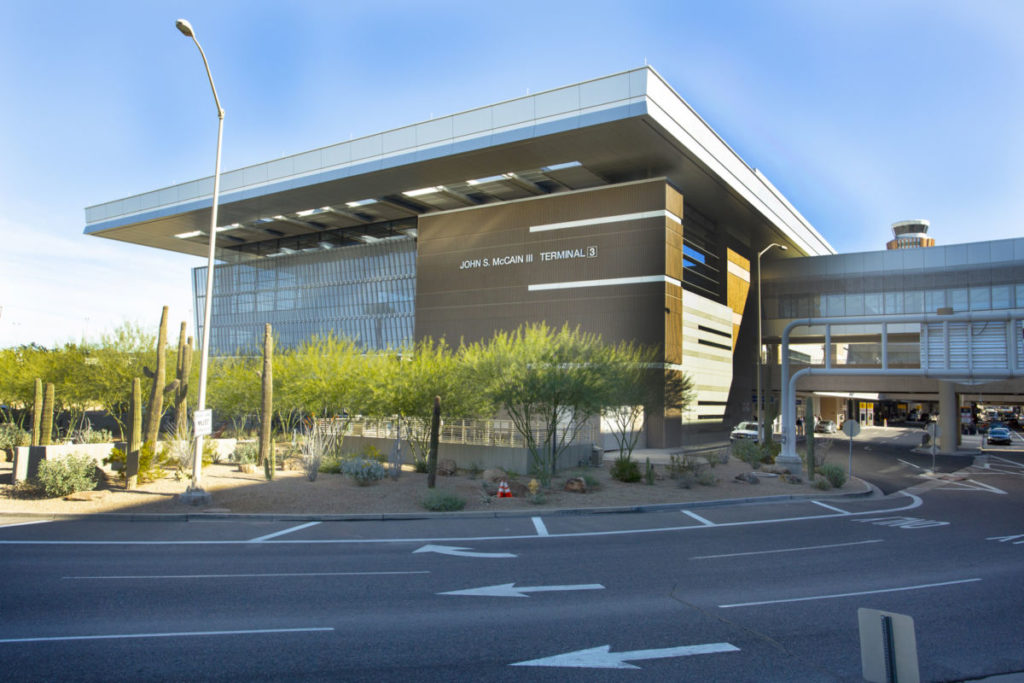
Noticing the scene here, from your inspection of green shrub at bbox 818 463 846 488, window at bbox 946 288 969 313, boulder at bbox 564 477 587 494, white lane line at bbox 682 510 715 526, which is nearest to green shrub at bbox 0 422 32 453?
boulder at bbox 564 477 587 494

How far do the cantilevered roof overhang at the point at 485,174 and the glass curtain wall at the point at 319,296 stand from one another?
2857 millimetres

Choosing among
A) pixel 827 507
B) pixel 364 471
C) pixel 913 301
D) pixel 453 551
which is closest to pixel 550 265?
pixel 364 471

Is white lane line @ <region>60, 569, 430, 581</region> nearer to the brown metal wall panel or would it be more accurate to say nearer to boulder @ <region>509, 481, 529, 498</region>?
boulder @ <region>509, 481, 529, 498</region>

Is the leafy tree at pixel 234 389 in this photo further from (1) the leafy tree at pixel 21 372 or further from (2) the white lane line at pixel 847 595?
(2) the white lane line at pixel 847 595

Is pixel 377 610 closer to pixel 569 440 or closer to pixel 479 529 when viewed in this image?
pixel 479 529

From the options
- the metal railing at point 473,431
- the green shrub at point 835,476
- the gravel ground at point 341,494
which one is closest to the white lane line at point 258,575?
the gravel ground at point 341,494

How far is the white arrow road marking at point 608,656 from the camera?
683 cm

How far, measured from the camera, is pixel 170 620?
8.13 metres

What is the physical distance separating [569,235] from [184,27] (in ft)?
103

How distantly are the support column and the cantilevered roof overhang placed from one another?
18.8 m

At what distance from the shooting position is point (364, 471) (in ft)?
69.8

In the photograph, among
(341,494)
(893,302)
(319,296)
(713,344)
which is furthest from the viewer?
(319,296)

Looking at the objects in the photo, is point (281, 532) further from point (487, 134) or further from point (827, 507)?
point (487, 134)

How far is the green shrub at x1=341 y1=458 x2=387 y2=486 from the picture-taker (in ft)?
69.0
